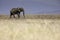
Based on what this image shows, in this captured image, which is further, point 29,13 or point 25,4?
point 25,4

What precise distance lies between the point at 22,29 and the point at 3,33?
18cm

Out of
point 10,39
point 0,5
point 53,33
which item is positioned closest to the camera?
point 10,39

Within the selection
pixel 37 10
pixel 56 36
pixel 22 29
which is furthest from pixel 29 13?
pixel 56 36

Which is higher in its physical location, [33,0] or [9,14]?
[33,0]

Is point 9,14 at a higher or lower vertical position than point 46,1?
lower

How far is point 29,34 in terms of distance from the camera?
1.24m

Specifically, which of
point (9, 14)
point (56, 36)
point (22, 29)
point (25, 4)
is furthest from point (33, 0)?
point (56, 36)

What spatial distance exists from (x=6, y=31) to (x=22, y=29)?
147 mm

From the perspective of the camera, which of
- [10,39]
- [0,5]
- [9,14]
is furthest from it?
[0,5]

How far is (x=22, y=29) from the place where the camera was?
1343mm

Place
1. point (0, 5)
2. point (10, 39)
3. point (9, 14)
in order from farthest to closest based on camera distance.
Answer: point (0, 5) < point (9, 14) < point (10, 39)

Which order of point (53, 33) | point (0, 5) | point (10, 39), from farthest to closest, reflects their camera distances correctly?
1. point (0, 5)
2. point (53, 33)
3. point (10, 39)

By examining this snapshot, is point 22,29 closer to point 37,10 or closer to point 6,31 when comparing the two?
point 6,31

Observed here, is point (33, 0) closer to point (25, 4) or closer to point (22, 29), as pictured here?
point (25, 4)
